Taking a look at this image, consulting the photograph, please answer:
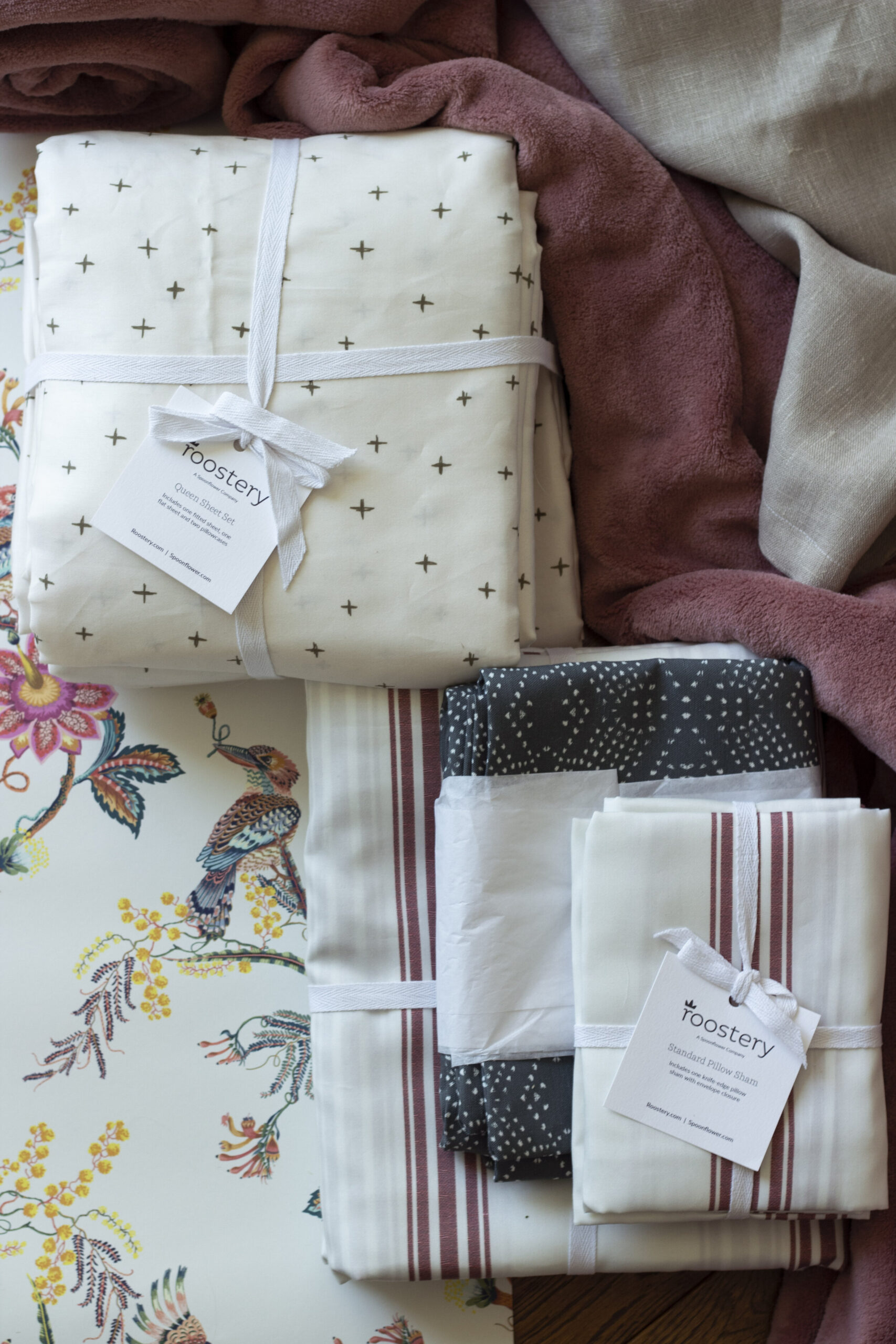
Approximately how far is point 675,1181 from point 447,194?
0.80m

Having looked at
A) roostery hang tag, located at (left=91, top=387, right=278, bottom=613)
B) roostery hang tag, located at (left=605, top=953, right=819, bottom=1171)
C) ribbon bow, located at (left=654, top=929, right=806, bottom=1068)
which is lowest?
roostery hang tag, located at (left=605, top=953, right=819, bottom=1171)

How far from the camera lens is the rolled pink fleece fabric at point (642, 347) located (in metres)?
0.87

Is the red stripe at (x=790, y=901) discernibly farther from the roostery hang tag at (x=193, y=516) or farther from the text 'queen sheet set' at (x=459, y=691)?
the roostery hang tag at (x=193, y=516)

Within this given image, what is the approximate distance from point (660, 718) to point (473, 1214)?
0.44 meters

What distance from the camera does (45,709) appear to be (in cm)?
97

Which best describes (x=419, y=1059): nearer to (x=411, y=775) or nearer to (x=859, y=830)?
(x=411, y=775)

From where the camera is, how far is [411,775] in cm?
90

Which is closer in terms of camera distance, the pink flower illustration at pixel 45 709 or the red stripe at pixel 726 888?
the red stripe at pixel 726 888

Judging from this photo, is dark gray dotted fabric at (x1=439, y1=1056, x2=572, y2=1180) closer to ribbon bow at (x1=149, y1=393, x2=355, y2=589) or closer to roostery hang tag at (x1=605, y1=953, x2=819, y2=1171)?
roostery hang tag at (x1=605, y1=953, x2=819, y2=1171)

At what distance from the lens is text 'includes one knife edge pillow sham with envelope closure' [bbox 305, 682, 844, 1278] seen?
34.0 inches

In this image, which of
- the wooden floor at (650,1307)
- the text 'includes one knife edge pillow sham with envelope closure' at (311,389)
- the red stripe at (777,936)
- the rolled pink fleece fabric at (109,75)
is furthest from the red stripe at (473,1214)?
the rolled pink fleece fabric at (109,75)

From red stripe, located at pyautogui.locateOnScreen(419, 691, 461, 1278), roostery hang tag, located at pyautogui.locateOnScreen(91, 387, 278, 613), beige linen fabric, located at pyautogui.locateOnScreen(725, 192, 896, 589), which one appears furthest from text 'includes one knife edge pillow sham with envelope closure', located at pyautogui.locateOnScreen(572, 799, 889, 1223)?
roostery hang tag, located at pyautogui.locateOnScreen(91, 387, 278, 613)

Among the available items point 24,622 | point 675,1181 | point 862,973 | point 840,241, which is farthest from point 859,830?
point 24,622

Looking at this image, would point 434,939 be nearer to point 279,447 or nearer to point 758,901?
point 758,901
